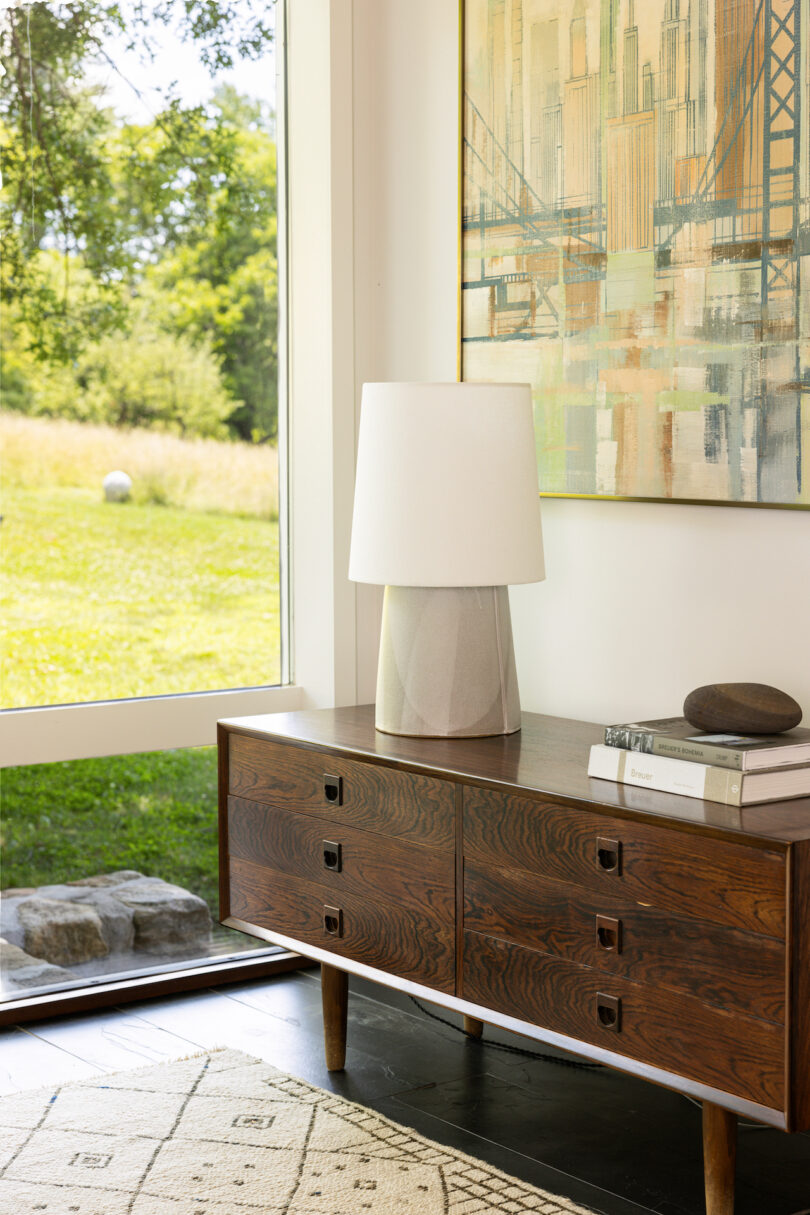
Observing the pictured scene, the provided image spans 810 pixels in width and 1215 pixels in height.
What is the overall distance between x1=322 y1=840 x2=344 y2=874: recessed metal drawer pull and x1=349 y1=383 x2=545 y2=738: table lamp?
0.69 ft

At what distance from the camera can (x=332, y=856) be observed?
2.31 metres

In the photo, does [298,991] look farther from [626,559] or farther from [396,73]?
[396,73]

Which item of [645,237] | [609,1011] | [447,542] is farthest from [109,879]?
[645,237]

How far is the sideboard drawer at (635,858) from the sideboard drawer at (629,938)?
0.05 ft

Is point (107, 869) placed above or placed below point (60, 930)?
above

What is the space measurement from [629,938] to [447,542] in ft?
2.37

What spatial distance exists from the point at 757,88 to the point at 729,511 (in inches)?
25.0

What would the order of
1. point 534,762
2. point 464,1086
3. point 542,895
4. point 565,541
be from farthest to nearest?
point 565,541, point 464,1086, point 534,762, point 542,895

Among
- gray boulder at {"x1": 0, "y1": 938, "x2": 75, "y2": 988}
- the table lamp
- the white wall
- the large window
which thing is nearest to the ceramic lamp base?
the table lamp

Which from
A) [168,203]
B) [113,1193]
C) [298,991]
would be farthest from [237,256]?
[113,1193]

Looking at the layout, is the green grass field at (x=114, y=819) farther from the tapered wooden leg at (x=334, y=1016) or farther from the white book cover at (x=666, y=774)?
the white book cover at (x=666, y=774)

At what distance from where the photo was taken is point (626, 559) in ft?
8.05

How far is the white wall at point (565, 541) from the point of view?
2217 mm

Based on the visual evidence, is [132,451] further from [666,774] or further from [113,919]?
[666,774]
